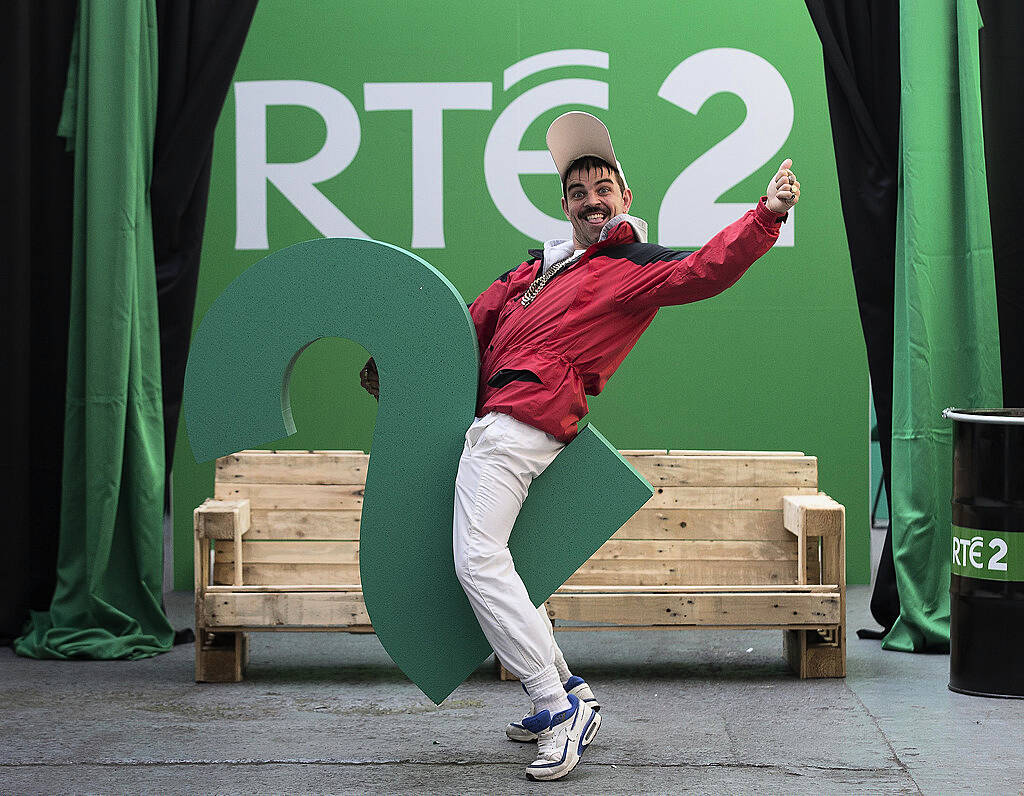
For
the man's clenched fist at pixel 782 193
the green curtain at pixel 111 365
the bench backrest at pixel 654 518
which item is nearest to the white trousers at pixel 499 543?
the man's clenched fist at pixel 782 193

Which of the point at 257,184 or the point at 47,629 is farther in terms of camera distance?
the point at 257,184

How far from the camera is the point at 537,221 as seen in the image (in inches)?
210

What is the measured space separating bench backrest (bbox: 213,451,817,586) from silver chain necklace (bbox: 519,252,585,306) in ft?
4.51

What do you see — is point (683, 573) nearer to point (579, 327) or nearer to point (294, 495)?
point (294, 495)

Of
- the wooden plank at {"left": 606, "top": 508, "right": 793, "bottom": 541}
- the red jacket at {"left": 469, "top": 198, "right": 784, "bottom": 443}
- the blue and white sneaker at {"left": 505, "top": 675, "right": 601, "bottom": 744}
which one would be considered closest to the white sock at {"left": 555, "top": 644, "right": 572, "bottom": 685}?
the blue and white sneaker at {"left": 505, "top": 675, "right": 601, "bottom": 744}

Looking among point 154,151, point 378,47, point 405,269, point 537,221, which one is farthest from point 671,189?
point 405,269

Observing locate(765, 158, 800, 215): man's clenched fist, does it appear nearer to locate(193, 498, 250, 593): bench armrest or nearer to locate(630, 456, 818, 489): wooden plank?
locate(630, 456, 818, 489): wooden plank

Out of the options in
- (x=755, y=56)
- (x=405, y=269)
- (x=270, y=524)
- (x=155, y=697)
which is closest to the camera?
(x=405, y=269)

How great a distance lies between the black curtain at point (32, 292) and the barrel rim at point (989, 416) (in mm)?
3213

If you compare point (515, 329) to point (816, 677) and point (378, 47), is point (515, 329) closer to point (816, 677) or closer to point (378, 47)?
point (816, 677)

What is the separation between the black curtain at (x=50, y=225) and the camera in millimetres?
4469

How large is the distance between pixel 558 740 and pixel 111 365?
232 centimetres

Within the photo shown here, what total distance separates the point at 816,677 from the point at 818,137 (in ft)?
8.12

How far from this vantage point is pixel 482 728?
11.2 ft
